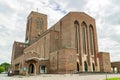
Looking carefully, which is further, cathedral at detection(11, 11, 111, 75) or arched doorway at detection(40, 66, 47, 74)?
arched doorway at detection(40, 66, 47, 74)

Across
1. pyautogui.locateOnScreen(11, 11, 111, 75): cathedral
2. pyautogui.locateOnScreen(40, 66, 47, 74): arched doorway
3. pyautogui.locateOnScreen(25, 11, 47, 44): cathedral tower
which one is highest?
pyautogui.locateOnScreen(25, 11, 47, 44): cathedral tower

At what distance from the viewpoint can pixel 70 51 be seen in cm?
3259

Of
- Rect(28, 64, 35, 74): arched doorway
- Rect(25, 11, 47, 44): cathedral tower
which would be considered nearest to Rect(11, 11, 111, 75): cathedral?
Rect(28, 64, 35, 74): arched doorway

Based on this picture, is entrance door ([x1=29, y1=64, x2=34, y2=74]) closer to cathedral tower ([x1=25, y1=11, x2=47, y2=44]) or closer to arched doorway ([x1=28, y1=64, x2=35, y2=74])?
arched doorway ([x1=28, y1=64, x2=35, y2=74])

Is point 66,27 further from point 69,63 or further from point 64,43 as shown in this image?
point 69,63

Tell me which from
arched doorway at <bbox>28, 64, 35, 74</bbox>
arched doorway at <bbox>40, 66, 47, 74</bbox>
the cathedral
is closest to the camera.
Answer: the cathedral

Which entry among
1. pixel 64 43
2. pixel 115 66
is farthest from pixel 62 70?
pixel 115 66

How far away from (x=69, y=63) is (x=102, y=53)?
1461cm

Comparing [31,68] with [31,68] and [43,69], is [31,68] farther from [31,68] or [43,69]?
[43,69]

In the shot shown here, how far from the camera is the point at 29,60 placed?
32125 millimetres

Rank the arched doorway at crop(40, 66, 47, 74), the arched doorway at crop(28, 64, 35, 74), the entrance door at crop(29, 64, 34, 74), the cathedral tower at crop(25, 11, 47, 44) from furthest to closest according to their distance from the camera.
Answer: the cathedral tower at crop(25, 11, 47, 44), the arched doorway at crop(40, 66, 47, 74), the entrance door at crop(29, 64, 34, 74), the arched doorway at crop(28, 64, 35, 74)

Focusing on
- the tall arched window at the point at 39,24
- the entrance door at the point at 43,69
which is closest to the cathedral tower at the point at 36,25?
the tall arched window at the point at 39,24

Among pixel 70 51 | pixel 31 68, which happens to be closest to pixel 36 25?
pixel 31 68

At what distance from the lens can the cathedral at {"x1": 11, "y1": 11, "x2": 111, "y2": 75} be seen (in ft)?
106
